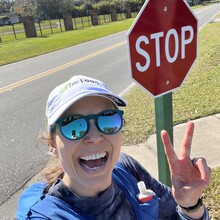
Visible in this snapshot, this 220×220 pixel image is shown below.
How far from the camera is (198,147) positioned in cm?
393

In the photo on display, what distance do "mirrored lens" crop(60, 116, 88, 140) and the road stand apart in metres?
2.20

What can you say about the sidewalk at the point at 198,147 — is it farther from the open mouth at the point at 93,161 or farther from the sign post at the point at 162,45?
the open mouth at the point at 93,161

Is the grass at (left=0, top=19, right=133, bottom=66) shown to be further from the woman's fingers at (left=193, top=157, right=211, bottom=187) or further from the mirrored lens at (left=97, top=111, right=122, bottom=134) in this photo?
the woman's fingers at (left=193, top=157, right=211, bottom=187)

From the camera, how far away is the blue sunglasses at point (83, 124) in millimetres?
1407

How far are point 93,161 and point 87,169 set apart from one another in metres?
0.04

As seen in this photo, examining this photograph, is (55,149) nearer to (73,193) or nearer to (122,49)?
(73,193)

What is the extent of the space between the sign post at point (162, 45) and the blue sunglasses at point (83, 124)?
16.1 inches

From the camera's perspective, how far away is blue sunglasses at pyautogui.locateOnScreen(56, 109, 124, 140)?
4.62 ft

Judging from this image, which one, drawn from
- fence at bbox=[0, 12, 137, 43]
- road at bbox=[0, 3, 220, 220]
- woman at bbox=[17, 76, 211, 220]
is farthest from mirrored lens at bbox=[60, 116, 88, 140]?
fence at bbox=[0, 12, 137, 43]

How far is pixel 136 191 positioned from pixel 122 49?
13708 millimetres

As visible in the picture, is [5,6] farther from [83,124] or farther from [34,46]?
[83,124]

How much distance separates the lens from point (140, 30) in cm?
175

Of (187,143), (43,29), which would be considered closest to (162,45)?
(187,143)

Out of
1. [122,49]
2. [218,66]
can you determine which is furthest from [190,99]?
[122,49]
